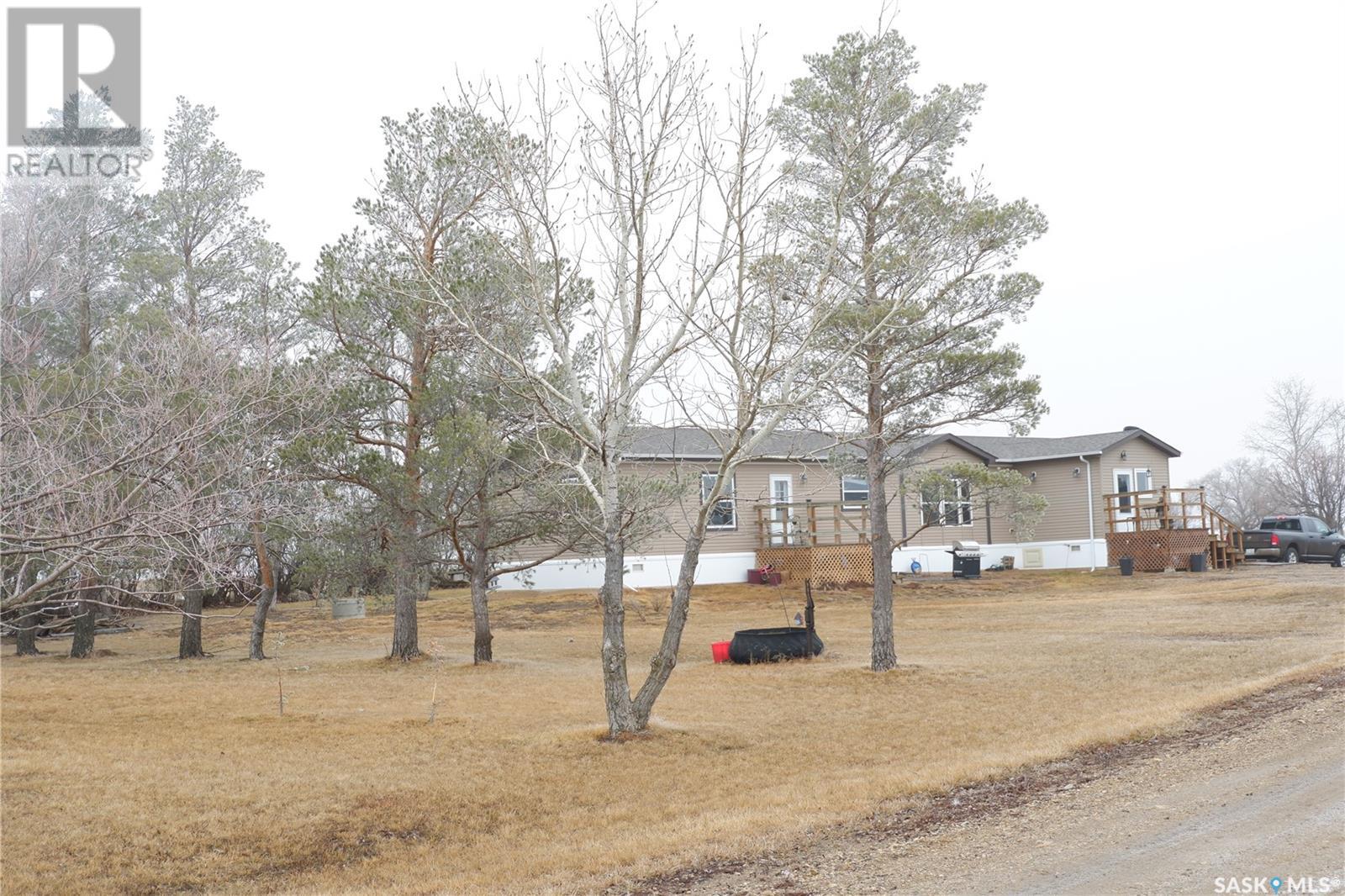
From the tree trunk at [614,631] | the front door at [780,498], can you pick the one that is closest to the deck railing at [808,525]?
the front door at [780,498]

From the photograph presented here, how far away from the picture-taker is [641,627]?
928 inches

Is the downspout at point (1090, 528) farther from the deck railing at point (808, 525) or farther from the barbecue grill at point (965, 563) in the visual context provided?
the deck railing at point (808, 525)

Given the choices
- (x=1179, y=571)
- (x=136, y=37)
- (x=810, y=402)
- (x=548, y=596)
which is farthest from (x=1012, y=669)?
(x=1179, y=571)

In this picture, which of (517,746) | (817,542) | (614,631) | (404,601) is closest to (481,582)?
(404,601)

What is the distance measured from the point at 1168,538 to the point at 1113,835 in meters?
27.6

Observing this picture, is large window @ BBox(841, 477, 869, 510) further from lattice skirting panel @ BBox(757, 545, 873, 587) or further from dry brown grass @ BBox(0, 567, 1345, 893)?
dry brown grass @ BBox(0, 567, 1345, 893)

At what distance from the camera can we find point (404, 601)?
18219 mm

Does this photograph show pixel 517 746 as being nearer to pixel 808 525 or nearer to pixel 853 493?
pixel 808 525

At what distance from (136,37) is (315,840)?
24.4ft

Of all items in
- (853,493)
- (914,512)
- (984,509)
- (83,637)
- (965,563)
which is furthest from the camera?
(914,512)

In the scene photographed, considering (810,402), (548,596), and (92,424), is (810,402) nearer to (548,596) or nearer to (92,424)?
(92,424)

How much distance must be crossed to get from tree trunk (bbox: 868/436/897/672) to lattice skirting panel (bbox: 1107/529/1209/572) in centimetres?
1958

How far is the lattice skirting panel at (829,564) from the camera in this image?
29.7m

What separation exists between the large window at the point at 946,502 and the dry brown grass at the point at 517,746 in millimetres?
2265
